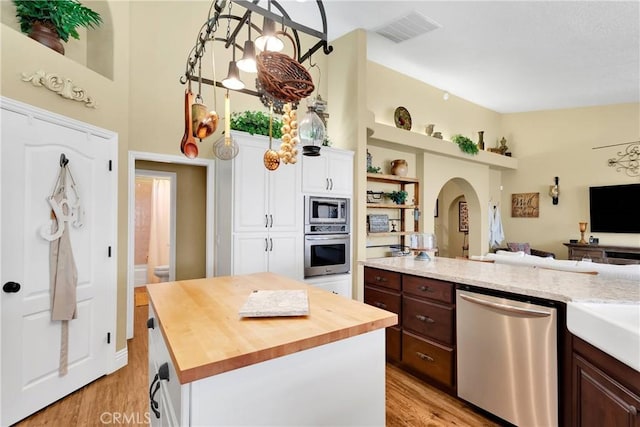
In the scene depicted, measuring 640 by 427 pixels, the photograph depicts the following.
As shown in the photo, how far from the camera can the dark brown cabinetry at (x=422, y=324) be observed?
2.37 meters

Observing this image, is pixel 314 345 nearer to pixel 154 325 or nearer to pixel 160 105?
pixel 154 325

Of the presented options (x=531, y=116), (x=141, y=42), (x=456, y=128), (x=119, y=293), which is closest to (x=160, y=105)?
(x=141, y=42)

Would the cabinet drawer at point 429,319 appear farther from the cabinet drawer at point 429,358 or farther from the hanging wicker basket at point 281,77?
the hanging wicker basket at point 281,77

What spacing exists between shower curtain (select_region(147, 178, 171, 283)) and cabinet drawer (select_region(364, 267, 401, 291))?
14.7 ft

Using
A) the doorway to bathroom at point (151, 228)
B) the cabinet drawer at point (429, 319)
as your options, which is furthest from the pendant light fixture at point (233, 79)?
the doorway to bathroom at point (151, 228)

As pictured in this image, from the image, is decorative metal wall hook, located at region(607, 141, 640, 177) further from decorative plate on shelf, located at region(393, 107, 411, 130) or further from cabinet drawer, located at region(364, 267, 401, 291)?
cabinet drawer, located at region(364, 267, 401, 291)

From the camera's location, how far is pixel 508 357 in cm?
200

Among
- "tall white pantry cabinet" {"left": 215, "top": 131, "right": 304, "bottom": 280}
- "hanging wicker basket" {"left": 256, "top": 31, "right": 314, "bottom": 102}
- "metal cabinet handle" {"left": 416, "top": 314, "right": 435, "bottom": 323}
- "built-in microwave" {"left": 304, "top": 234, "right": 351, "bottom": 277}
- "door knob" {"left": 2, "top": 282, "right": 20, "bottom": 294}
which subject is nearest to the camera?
"hanging wicker basket" {"left": 256, "top": 31, "right": 314, "bottom": 102}

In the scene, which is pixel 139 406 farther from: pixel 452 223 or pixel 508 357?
pixel 452 223

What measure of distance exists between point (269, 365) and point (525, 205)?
23.7 feet

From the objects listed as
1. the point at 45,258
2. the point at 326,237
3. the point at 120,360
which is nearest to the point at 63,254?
the point at 45,258

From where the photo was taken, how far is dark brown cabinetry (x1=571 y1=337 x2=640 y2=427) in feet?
3.83

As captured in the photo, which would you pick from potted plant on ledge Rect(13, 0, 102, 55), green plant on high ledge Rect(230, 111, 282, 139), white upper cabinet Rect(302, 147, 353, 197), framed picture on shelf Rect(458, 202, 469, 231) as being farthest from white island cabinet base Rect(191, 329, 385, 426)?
framed picture on shelf Rect(458, 202, 469, 231)

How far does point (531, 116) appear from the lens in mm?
6570
